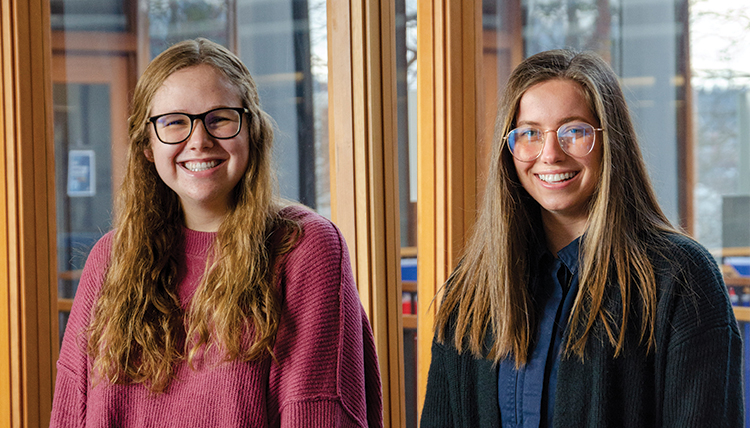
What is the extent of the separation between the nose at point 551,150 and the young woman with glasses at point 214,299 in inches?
18.4

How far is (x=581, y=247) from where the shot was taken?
1172 mm

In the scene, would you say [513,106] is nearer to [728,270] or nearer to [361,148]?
[361,148]

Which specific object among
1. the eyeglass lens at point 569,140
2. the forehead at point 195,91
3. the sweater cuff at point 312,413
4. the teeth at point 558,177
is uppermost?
the forehead at point 195,91

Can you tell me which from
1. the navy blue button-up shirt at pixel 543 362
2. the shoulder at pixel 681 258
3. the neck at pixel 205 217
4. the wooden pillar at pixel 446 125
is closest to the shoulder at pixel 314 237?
the neck at pixel 205 217

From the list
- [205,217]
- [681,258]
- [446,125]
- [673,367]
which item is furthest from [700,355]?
[446,125]

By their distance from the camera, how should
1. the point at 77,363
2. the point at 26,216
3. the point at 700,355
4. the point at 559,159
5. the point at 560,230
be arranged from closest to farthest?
the point at 700,355 < the point at 559,159 < the point at 560,230 < the point at 77,363 < the point at 26,216

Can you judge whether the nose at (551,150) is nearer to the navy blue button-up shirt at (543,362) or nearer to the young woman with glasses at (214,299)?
the navy blue button-up shirt at (543,362)

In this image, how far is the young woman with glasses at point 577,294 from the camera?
105 centimetres

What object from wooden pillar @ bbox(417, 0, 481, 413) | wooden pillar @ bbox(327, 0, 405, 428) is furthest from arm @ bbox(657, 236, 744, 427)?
wooden pillar @ bbox(327, 0, 405, 428)

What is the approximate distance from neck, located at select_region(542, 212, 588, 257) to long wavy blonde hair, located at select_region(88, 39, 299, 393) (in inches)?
20.4

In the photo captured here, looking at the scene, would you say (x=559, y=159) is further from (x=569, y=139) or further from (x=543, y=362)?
(x=543, y=362)

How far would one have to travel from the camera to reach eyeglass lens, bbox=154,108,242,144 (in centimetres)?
128

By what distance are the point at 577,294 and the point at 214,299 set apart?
27.2 inches

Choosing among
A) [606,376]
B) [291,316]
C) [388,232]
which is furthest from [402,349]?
[606,376]
